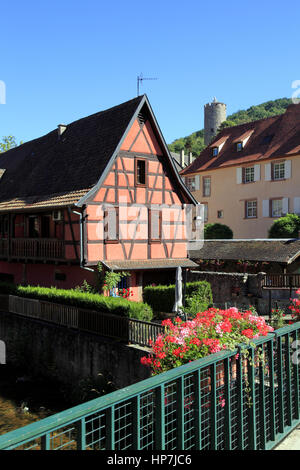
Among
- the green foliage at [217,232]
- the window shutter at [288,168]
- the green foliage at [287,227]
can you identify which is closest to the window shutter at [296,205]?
the window shutter at [288,168]

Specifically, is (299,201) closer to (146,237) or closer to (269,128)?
(269,128)

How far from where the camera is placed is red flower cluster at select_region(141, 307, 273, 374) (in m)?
5.28

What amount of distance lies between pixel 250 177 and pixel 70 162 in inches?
681

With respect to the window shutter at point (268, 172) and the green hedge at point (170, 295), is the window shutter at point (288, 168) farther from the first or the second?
the green hedge at point (170, 295)

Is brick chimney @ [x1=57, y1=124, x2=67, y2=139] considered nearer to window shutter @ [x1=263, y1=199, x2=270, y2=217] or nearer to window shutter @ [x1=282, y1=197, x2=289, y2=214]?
window shutter @ [x1=263, y1=199, x2=270, y2=217]

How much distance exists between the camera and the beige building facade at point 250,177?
107ft

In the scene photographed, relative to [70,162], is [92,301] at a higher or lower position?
lower

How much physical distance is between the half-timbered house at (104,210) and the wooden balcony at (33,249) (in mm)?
48

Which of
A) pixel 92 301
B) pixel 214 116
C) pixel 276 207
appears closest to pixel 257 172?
pixel 276 207

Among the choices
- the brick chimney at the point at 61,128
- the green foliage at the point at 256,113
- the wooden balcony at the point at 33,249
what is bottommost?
the wooden balcony at the point at 33,249

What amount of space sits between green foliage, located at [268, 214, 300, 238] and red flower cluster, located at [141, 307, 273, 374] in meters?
23.6

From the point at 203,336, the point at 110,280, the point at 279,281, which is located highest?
the point at 203,336

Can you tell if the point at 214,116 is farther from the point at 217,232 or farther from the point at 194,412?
the point at 194,412

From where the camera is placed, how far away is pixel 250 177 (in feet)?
116
